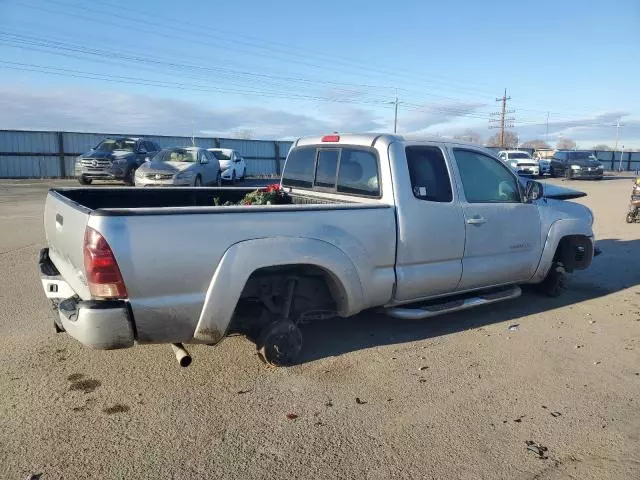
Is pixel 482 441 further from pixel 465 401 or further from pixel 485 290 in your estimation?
pixel 485 290

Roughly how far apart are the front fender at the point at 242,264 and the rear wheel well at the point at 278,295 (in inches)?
6.5

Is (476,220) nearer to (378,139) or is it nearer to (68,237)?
(378,139)

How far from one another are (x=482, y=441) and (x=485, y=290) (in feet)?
8.58

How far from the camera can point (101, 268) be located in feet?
10.4

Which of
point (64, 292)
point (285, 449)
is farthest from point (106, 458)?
point (64, 292)

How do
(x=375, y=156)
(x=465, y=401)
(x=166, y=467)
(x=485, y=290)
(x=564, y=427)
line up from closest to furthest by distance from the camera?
(x=166, y=467) → (x=564, y=427) → (x=465, y=401) → (x=375, y=156) → (x=485, y=290)

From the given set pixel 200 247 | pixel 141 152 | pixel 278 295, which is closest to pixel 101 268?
pixel 200 247

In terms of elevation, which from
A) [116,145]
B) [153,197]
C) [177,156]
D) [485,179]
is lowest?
[153,197]

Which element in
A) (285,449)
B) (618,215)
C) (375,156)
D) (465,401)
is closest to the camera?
(285,449)

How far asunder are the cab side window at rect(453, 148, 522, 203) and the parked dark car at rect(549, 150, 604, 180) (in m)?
31.1

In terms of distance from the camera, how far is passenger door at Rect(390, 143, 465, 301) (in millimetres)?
4414

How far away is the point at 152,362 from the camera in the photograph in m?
4.08

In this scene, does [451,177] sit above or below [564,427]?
above

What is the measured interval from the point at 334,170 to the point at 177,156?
45.0 feet
